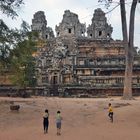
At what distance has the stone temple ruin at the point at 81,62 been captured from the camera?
37.4 m

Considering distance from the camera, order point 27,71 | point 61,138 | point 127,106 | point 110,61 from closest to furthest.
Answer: point 61,138 → point 127,106 → point 27,71 → point 110,61

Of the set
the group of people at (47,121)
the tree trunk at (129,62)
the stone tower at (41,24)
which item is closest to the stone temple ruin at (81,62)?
the stone tower at (41,24)

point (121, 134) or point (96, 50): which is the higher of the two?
point (96, 50)

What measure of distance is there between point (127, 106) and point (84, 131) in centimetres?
754

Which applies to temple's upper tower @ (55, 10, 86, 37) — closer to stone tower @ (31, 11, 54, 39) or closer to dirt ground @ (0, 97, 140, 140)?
stone tower @ (31, 11, 54, 39)

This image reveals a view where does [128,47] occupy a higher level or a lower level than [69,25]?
lower

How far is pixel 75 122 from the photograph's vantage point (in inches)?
793

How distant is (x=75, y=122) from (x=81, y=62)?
2394 centimetres

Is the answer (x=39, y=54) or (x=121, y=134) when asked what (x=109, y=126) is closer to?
(x=121, y=134)

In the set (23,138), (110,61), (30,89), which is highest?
(110,61)

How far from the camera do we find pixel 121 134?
17.1 meters

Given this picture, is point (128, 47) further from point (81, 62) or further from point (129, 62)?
point (81, 62)

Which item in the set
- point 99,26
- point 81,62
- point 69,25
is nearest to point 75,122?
point 81,62

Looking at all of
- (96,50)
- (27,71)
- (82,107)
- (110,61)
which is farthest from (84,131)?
(96,50)
